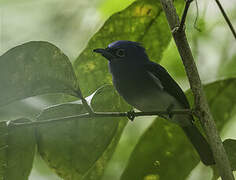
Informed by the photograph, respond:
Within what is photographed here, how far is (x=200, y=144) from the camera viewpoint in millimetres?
2436

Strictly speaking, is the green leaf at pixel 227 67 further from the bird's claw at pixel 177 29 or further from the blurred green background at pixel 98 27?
the bird's claw at pixel 177 29

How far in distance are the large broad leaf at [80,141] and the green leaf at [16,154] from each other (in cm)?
5

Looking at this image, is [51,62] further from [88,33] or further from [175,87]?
[88,33]

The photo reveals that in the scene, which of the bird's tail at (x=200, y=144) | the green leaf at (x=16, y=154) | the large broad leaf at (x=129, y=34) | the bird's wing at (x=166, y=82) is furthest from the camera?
the bird's wing at (x=166, y=82)

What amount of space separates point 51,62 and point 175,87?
3.46 ft

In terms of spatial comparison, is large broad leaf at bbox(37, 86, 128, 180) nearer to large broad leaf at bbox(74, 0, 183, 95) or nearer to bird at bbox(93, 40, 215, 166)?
large broad leaf at bbox(74, 0, 183, 95)

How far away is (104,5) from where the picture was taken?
8.96ft

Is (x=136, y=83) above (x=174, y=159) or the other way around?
above

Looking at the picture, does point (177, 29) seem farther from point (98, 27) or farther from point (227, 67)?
point (98, 27)

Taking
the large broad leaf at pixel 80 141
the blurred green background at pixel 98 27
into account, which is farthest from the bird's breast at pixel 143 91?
the large broad leaf at pixel 80 141

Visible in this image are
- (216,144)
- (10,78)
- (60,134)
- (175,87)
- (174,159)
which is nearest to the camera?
(216,144)

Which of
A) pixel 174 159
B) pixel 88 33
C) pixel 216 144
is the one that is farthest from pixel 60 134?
pixel 88 33

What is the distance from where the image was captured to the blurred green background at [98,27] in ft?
9.18

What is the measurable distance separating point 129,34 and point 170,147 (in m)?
0.55
